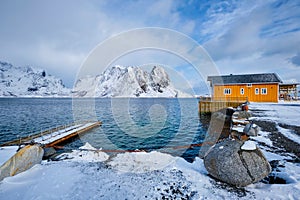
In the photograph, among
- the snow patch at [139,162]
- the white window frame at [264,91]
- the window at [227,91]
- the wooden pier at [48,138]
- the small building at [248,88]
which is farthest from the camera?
the window at [227,91]

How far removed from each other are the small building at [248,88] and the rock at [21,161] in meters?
31.0

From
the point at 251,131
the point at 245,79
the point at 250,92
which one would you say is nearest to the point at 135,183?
the point at 251,131

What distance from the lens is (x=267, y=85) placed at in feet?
96.8

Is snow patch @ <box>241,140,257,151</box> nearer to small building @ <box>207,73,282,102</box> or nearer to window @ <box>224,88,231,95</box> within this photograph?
small building @ <box>207,73,282,102</box>

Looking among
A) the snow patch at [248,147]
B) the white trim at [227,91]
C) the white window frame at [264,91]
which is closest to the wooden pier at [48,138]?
the snow patch at [248,147]

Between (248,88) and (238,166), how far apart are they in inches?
1214

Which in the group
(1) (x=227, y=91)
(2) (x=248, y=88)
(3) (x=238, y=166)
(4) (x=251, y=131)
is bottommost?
(3) (x=238, y=166)

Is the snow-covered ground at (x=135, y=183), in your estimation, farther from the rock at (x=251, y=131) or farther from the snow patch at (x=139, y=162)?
Result: the rock at (x=251, y=131)

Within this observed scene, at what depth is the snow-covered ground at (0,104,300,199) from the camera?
411cm

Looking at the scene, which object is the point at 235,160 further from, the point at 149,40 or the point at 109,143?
the point at 109,143

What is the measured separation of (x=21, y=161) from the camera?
17.8 feet

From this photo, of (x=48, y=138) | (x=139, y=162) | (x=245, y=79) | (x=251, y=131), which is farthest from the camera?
(x=245, y=79)

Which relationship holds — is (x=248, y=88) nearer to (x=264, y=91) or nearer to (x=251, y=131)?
(x=264, y=91)

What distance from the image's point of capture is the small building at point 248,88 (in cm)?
2952
